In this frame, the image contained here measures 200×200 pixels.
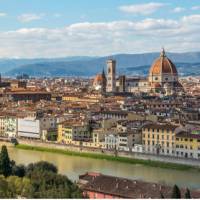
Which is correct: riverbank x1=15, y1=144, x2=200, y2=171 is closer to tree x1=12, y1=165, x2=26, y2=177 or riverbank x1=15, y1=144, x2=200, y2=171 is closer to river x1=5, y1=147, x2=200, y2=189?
river x1=5, y1=147, x2=200, y2=189

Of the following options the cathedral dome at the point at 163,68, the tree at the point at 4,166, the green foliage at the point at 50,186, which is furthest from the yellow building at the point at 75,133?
the cathedral dome at the point at 163,68

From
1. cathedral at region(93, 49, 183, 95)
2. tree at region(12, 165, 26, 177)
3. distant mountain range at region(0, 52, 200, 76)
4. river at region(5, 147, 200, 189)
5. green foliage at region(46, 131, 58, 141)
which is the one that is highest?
distant mountain range at region(0, 52, 200, 76)

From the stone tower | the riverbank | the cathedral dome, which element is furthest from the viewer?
the cathedral dome

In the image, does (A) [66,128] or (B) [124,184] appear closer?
(B) [124,184]

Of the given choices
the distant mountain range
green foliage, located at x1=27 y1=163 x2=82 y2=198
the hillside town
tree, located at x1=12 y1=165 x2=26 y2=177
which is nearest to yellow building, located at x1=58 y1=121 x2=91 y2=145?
the hillside town

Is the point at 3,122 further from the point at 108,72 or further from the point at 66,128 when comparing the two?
the point at 108,72

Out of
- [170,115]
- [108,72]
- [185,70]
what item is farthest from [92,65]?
[170,115]
